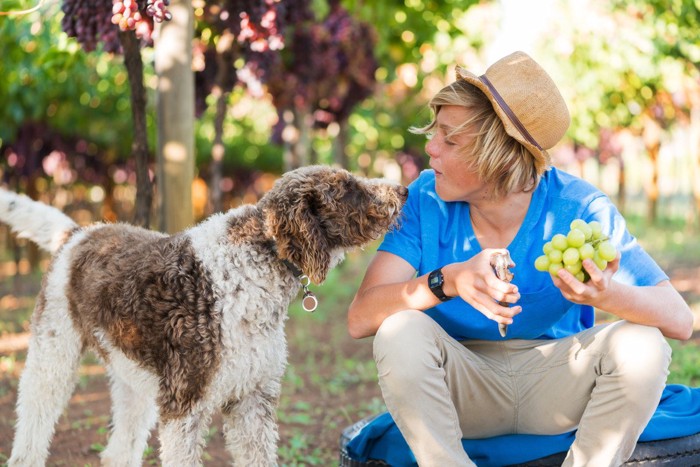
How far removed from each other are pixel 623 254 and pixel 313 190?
1.27m

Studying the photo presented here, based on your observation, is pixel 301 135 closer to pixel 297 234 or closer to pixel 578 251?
pixel 297 234

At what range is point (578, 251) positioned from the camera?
2594 millimetres

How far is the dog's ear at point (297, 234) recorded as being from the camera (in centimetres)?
301

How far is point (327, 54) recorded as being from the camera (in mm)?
8625

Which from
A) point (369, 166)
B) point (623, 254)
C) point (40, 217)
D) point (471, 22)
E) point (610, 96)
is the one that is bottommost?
point (369, 166)

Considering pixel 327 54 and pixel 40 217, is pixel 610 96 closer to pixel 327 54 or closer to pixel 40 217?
pixel 327 54

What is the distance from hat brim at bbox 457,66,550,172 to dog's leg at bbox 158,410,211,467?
5.42ft

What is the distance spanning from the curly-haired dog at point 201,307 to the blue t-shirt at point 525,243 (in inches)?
5.9

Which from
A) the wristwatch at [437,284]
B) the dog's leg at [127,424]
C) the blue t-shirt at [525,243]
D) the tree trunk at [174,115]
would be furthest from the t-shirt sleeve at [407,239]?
the tree trunk at [174,115]

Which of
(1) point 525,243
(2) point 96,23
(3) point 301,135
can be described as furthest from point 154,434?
(3) point 301,135

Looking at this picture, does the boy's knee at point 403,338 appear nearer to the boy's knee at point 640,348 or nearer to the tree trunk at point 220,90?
the boy's knee at point 640,348

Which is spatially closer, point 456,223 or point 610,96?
point 456,223

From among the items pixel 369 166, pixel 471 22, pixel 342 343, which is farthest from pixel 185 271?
pixel 369 166

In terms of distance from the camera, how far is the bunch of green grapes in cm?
258
